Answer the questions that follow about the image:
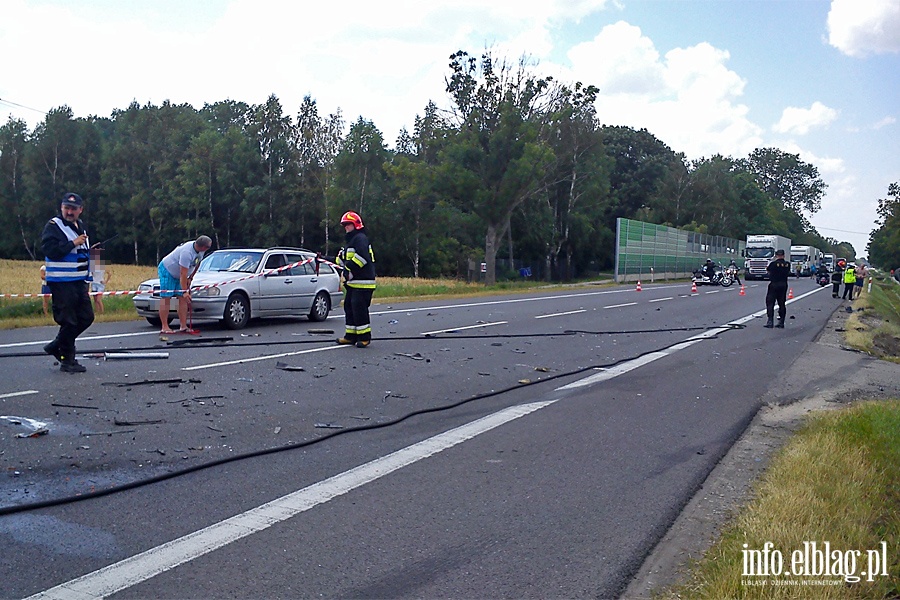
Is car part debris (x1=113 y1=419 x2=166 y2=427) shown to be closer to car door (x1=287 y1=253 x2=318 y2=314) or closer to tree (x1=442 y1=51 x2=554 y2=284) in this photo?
car door (x1=287 y1=253 x2=318 y2=314)

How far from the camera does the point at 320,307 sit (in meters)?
17.3

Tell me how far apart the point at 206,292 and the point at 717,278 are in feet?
127

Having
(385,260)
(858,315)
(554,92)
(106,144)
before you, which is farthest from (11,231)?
(858,315)

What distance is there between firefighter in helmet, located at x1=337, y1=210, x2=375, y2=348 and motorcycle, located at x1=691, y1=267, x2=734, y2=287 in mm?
37179

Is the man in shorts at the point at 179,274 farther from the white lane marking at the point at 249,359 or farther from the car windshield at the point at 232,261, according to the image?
the white lane marking at the point at 249,359

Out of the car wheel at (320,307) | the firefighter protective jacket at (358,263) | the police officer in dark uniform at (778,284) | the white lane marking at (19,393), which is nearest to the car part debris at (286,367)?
the firefighter protective jacket at (358,263)

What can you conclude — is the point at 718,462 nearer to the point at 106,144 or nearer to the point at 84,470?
the point at 84,470

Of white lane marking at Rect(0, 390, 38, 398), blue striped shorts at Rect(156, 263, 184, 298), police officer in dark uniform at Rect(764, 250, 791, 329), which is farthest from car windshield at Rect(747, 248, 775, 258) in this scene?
white lane marking at Rect(0, 390, 38, 398)

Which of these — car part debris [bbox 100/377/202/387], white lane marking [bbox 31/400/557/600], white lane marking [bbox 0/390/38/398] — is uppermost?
white lane marking [bbox 0/390/38/398]

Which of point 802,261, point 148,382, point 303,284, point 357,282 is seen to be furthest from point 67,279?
point 802,261

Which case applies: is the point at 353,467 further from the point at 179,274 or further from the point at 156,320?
the point at 156,320

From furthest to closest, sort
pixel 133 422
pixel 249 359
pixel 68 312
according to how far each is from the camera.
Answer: pixel 249 359 → pixel 68 312 → pixel 133 422

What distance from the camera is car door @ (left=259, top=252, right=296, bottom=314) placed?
15930 millimetres

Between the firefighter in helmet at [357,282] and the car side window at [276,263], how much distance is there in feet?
12.0
